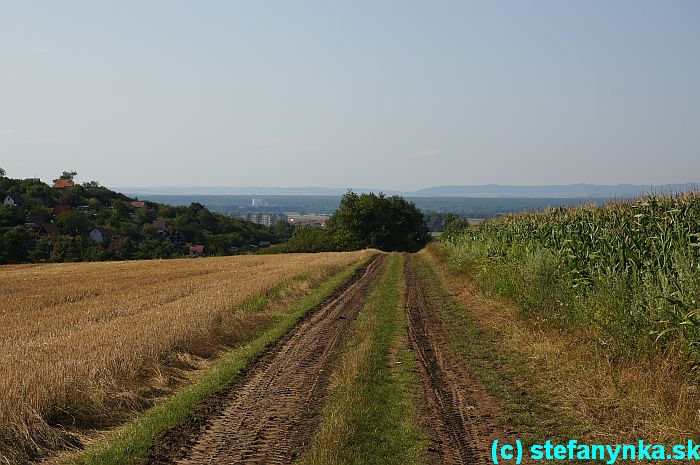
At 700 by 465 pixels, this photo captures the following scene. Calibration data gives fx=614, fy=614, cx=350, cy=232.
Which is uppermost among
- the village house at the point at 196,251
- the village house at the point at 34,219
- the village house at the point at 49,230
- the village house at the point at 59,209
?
the village house at the point at 59,209

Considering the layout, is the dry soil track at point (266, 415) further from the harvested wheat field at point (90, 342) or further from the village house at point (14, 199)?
the village house at point (14, 199)

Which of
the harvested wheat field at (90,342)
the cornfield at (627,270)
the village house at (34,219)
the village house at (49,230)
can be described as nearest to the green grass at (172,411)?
the harvested wheat field at (90,342)

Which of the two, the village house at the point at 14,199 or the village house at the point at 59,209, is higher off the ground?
the village house at the point at 14,199

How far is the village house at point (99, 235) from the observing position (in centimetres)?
→ 10100

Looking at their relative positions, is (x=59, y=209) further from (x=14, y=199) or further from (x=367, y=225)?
(x=367, y=225)

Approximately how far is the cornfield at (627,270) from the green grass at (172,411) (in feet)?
21.4

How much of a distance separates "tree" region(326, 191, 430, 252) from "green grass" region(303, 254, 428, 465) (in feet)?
235

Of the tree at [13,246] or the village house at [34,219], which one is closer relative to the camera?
the tree at [13,246]

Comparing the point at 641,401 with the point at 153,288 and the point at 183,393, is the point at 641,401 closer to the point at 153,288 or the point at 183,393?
the point at 183,393

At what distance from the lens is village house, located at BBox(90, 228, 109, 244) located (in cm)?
10100

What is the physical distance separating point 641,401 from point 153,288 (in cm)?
2205

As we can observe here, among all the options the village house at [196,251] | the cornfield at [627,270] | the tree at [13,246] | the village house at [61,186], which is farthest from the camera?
the village house at [61,186]

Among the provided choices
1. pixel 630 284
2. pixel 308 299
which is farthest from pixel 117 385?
pixel 308 299

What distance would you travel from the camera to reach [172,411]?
8719mm
